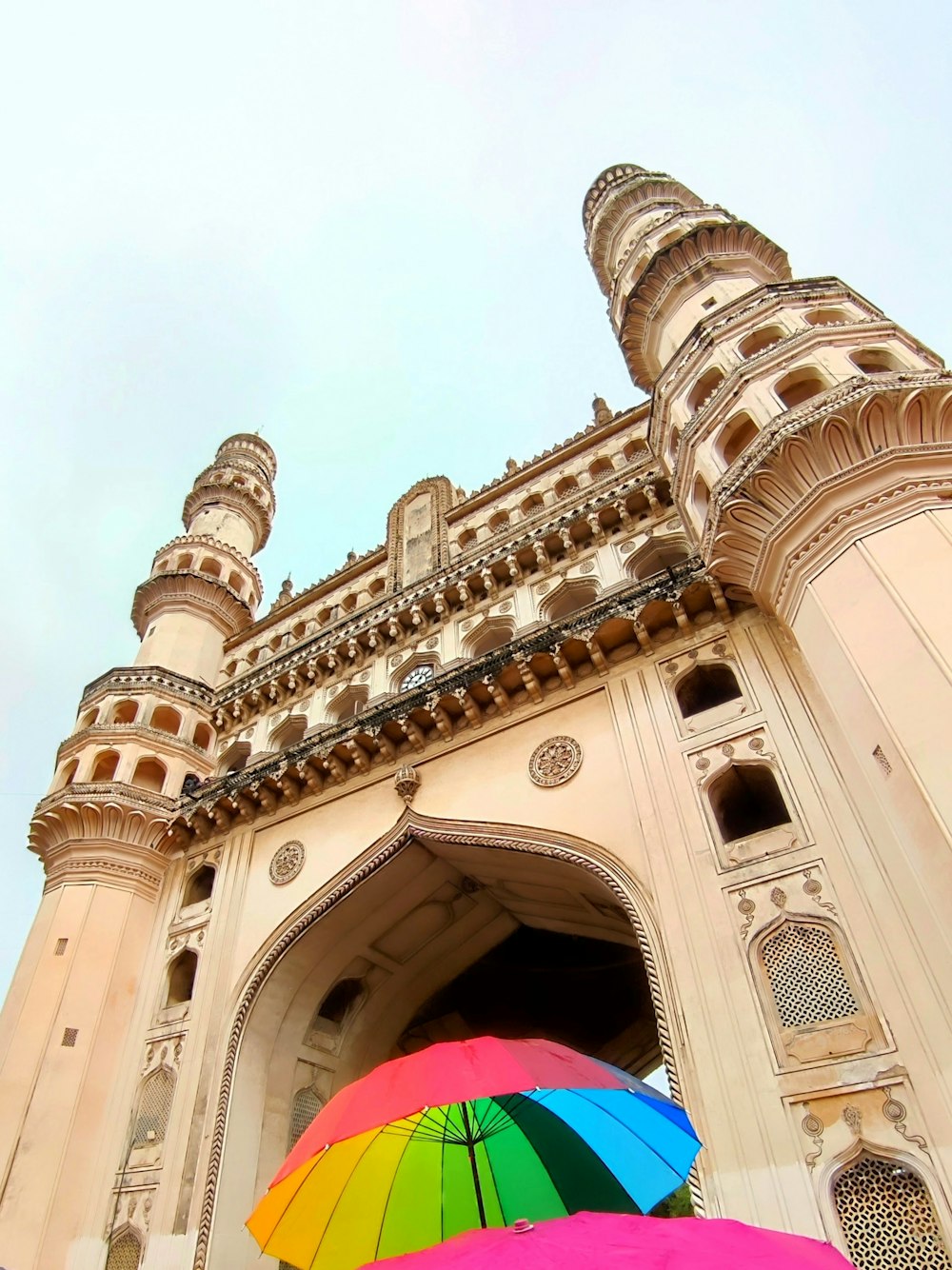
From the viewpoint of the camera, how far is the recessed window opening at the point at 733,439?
941 centimetres

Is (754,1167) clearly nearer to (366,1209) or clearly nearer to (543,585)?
(366,1209)

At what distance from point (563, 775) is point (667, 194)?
13042 mm


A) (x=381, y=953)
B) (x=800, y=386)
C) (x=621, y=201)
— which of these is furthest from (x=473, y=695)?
(x=621, y=201)

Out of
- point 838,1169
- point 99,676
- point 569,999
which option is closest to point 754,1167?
point 838,1169

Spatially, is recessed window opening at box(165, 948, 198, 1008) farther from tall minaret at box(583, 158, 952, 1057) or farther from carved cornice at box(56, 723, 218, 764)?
tall minaret at box(583, 158, 952, 1057)

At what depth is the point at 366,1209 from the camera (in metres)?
3.92

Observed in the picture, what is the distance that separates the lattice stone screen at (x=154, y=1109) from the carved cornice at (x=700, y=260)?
1246 centimetres

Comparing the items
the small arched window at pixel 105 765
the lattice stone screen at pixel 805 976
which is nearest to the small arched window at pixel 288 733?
the small arched window at pixel 105 765

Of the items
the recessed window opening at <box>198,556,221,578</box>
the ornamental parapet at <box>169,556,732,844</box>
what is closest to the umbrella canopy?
the ornamental parapet at <box>169,556,732,844</box>

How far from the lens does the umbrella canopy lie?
3.79 m

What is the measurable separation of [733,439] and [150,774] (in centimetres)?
1038

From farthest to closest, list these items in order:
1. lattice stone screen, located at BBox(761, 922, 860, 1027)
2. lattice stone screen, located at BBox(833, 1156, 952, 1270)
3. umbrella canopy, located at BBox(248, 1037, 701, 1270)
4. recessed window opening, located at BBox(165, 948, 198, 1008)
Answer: recessed window opening, located at BBox(165, 948, 198, 1008), lattice stone screen, located at BBox(761, 922, 860, 1027), lattice stone screen, located at BBox(833, 1156, 952, 1270), umbrella canopy, located at BBox(248, 1037, 701, 1270)

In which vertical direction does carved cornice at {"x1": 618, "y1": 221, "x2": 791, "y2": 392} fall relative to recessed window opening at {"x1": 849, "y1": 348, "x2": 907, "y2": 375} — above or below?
above

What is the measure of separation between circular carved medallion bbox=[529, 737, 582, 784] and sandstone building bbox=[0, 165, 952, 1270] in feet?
0.15
